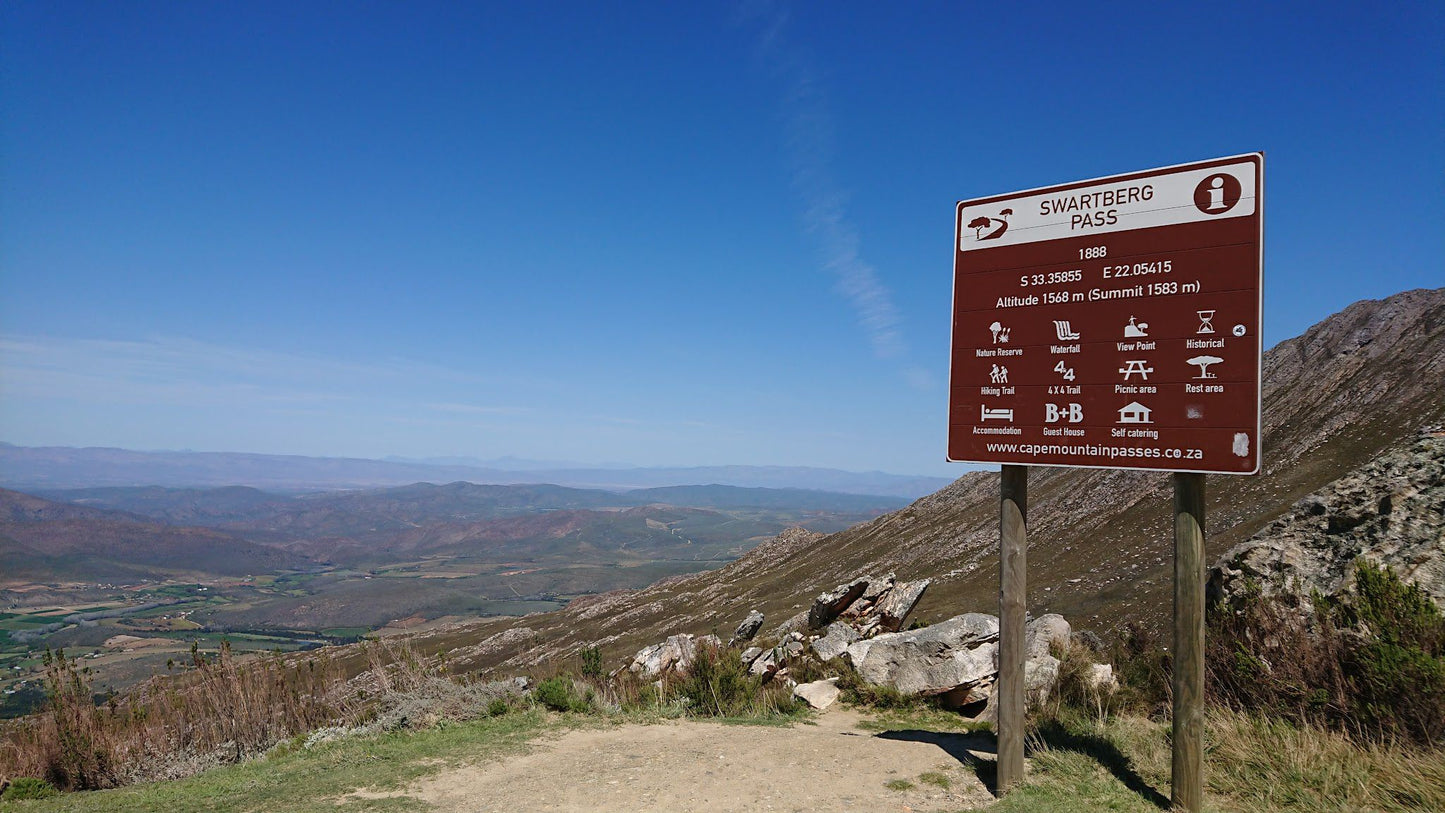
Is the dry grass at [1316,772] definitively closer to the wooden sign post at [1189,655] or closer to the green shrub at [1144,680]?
the wooden sign post at [1189,655]

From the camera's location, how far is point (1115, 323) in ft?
21.7

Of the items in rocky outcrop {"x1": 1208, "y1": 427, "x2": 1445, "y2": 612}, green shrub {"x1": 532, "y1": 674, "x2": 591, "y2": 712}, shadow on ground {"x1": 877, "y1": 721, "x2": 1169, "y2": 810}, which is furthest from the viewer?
green shrub {"x1": 532, "y1": 674, "x2": 591, "y2": 712}

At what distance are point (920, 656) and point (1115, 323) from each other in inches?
266

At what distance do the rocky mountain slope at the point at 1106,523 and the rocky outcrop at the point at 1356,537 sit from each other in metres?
4.95

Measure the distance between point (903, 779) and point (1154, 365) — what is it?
465cm

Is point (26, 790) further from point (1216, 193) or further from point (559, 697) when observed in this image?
point (1216, 193)

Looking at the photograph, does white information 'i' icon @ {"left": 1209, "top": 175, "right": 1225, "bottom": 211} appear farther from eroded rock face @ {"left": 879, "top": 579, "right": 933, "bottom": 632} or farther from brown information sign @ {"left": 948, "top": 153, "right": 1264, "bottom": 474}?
eroded rock face @ {"left": 879, "top": 579, "right": 933, "bottom": 632}

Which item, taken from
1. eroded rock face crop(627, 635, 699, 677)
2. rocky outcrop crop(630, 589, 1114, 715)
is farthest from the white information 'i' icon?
eroded rock face crop(627, 635, 699, 677)

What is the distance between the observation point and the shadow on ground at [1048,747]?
6.69m

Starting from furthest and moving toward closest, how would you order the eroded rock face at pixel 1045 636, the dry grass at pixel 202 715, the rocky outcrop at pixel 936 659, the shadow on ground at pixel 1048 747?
the eroded rock face at pixel 1045 636 → the rocky outcrop at pixel 936 659 → the dry grass at pixel 202 715 → the shadow on ground at pixel 1048 747

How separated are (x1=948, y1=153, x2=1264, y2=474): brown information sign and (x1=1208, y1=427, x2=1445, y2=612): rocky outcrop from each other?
3.05 meters

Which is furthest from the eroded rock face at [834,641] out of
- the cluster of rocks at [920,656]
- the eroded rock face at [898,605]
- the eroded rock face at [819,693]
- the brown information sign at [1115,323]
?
the brown information sign at [1115,323]

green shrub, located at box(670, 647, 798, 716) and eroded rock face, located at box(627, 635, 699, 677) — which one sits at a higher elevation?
green shrub, located at box(670, 647, 798, 716)

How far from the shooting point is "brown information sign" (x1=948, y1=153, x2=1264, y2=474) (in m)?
6.05
